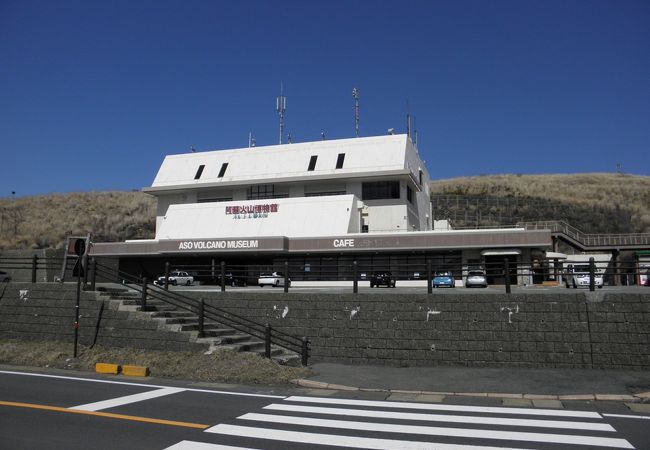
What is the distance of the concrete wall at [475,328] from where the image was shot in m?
12.7

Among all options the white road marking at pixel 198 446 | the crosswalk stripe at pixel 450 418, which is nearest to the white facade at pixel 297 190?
the crosswalk stripe at pixel 450 418

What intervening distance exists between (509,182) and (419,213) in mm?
65672

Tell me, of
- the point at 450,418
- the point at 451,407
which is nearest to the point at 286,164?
the point at 451,407

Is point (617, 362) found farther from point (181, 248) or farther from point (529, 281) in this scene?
point (181, 248)

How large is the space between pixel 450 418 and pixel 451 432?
980 mm

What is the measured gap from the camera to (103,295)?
15203mm

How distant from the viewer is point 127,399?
9.37m

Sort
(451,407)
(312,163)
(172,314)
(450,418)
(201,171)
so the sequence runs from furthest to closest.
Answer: (201,171) → (312,163) → (172,314) → (451,407) → (450,418)

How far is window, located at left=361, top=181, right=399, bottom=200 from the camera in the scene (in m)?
42.9

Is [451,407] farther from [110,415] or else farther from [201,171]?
[201,171]

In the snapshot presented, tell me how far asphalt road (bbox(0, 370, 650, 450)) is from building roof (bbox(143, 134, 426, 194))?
33139 mm

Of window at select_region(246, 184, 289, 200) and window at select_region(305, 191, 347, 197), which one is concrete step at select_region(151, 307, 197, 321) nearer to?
window at select_region(305, 191, 347, 197)

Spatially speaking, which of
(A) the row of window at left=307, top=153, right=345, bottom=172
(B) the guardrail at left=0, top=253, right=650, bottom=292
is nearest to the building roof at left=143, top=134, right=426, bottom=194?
(A) the row of window at left=307, top=153, right=345, bottom=172

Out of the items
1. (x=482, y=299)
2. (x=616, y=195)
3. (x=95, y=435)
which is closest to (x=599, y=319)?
(x=482, y=299)
